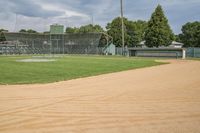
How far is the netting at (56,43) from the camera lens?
71.5 metres

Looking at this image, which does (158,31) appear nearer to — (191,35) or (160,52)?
(160,52)

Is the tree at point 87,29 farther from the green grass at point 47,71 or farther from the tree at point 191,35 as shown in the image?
the green grass at point 47,71

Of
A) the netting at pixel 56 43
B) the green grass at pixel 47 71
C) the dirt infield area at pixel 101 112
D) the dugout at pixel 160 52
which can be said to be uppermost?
the netting at pixel 56 43

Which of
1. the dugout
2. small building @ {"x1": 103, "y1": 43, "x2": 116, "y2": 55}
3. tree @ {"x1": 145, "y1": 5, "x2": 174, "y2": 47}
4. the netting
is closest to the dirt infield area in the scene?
the dugout

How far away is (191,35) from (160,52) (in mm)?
37317

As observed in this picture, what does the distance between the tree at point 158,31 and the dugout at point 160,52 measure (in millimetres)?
10924

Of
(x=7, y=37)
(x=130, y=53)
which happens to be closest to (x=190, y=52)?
(x=130, y=53)

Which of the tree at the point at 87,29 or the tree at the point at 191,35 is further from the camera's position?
the tree at the point at 87,29

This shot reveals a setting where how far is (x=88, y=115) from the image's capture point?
21.2 feet

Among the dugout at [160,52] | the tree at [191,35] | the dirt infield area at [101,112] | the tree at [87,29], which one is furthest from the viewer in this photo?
the tree at [87,29]

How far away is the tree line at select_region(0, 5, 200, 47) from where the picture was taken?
65625mm

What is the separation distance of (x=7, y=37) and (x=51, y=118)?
73.6m

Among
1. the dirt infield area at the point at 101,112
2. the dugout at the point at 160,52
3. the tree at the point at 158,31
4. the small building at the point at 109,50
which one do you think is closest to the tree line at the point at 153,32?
the tree at the point at 158,31

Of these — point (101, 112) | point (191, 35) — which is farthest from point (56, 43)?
point (101, 112)
